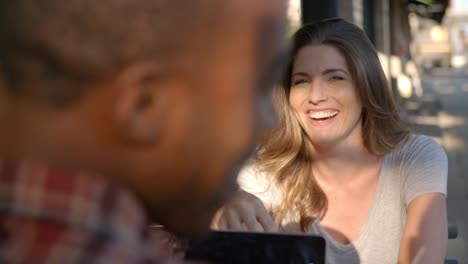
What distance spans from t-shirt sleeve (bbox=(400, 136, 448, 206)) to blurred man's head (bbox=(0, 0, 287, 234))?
184cm

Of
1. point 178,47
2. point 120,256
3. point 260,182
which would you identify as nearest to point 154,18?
point 178,47

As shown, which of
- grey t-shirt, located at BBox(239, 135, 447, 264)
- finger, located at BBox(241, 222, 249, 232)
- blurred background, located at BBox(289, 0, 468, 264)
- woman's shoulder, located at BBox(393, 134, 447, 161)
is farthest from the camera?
blurred background, located at BBox(289, 0, 468, 264)

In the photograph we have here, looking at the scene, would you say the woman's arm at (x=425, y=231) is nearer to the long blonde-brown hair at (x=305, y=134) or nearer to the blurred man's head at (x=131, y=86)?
the long blonde-brown hair at (x=305, y=134)

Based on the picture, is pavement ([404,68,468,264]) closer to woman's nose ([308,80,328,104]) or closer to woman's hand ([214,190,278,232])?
woman's nose ([308,80,328,104])

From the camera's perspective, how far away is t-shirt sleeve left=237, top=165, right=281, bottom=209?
2.29m

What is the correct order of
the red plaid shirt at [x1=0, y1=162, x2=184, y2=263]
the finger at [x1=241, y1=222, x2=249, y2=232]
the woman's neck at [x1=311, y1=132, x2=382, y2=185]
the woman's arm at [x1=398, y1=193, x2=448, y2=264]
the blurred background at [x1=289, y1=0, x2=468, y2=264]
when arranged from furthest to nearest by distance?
the blurred background at [x1=289, y1=0, x2=468, y2=264] → the woman's neck at [x1=311, y1=132, x2=382, y2=185] → the woman's arm at [x1=398, y1=193, x2=448, y2=264] → the finger at [x1=241, y1=222, x2=249, y2=232] → the red plaid shirt at [x1=0, y1=162, x2=184, y2=263]

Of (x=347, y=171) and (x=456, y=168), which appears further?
(x=456, y=168)

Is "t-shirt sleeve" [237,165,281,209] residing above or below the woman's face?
below

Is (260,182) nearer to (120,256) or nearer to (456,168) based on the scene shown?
(120,256)

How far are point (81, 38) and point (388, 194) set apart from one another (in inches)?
78.3

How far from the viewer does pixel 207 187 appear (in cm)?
46

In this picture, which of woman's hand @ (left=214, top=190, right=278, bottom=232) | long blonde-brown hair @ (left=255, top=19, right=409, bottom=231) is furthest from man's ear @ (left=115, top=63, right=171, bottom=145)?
long blonde-brown hair @ (left=255, top=19, right=409, bottom=231)

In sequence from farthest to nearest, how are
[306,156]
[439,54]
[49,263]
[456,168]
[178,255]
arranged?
[439,54], [456,168], [306,156], [178,255], [49,263]

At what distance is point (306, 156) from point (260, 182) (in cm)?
24
